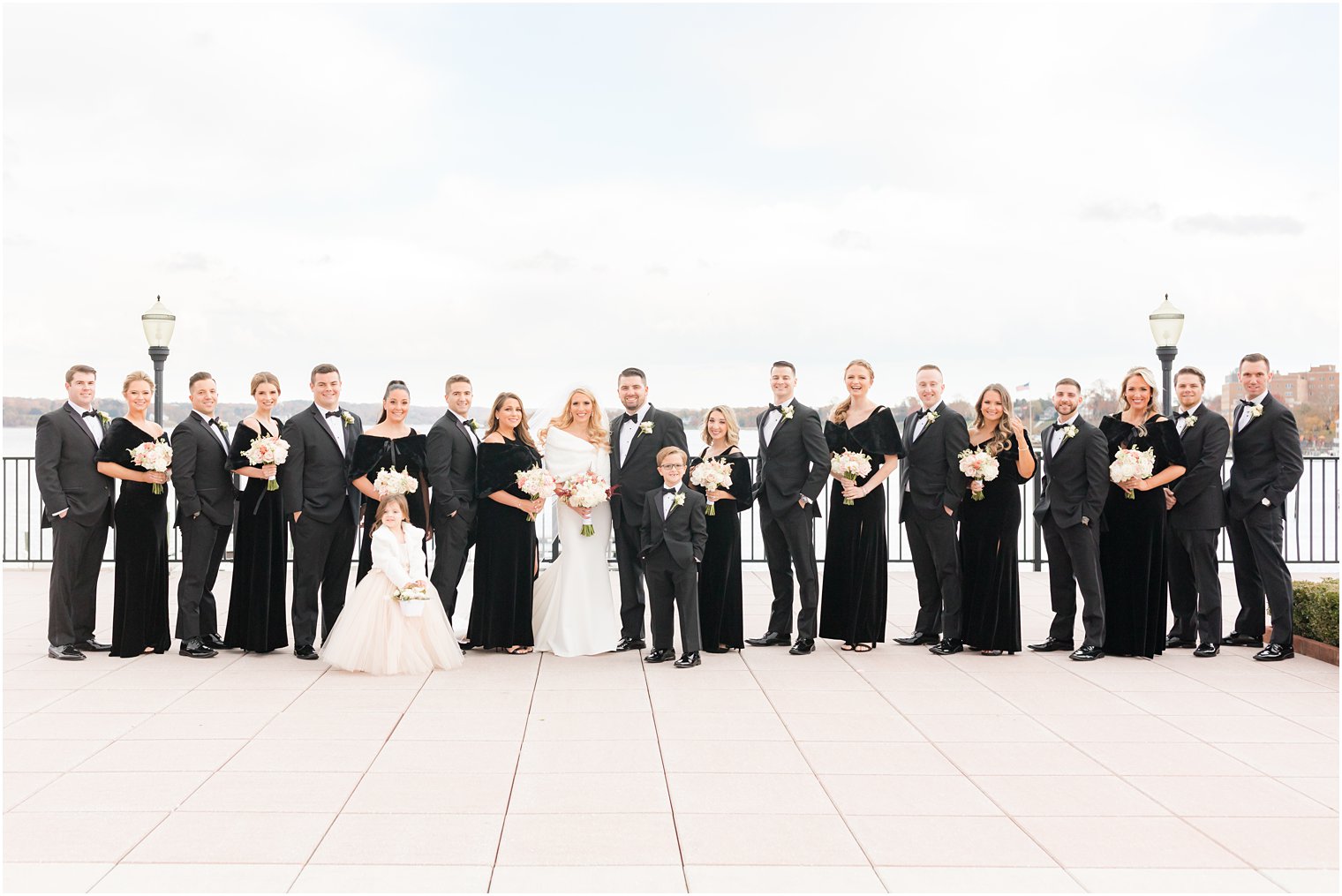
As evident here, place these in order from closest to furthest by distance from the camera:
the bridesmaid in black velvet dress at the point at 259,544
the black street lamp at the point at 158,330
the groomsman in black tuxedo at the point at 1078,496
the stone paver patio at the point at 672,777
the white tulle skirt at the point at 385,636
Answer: the stone paver patio at the point at 672,777 < the white tulle skirt at the point at 385,636 < the bridesmaid in black velvet dress at the point at 259,544 < the groomsman in black tuxedo at the point at 1078,496 < the black street lamp at the point at 158,330

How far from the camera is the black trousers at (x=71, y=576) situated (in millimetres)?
7270

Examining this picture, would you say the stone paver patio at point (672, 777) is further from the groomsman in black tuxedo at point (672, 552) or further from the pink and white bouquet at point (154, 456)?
the pink and white bouquet at point (154, 456)

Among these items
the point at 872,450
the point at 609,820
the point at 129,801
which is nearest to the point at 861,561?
the point at 872,450

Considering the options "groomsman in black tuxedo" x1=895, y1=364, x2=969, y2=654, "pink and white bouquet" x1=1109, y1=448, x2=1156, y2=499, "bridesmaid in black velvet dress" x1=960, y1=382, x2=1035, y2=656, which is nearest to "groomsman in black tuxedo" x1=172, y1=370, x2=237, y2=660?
"groomsman in black tuxedo" x1=895, y1=364, x2=969, y2=654

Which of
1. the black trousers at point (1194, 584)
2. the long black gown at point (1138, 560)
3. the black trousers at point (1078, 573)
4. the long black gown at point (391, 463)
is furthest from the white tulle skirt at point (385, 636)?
the black trousers at point (1194, 584)

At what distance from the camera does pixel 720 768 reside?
15.6ft

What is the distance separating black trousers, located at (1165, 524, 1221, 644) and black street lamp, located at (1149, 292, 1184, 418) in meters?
5.82

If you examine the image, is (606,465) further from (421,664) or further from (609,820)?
(609,820)

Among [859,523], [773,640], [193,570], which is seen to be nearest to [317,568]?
[193,570]

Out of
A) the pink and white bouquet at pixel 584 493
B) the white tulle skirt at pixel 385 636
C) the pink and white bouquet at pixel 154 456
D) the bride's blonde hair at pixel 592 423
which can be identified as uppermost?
the bride's blonde hair at pixel 592 423

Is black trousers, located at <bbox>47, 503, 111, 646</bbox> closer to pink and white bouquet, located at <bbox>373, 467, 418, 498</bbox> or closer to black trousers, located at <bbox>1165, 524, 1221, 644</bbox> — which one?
pink and white bouquet, located at <bbox>373, 467, 418, 498</bbox>

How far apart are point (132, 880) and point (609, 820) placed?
5.42 feet

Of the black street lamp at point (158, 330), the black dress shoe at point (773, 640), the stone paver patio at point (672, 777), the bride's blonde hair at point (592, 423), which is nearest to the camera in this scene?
the stone paver patio at point (672, 777)

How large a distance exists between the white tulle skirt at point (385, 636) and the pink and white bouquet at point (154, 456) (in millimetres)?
1582
